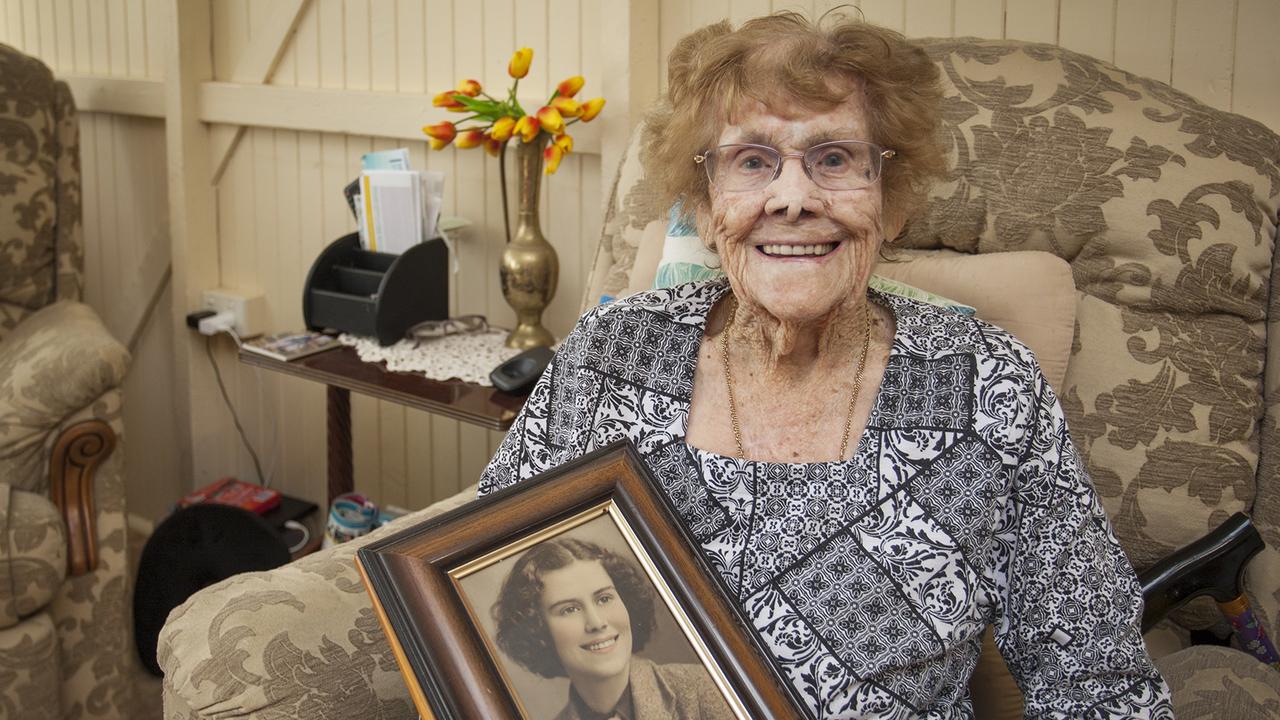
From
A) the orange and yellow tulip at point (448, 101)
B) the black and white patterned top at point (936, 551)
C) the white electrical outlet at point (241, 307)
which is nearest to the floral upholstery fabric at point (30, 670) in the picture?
the white electrical outlet at point (241, 307)

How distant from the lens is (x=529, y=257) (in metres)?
2.14

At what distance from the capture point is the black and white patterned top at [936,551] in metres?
1.05

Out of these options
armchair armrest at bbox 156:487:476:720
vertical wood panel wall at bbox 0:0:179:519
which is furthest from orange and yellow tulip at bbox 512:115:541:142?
vertical wood panel wall at bbox 0:0:179:519

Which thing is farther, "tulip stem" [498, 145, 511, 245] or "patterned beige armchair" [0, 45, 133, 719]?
"tulip stem" [498, 145, 511, 245]

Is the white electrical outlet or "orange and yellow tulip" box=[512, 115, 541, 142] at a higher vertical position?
"orange and yellow tulip" box=[512, 115, 541, 142]

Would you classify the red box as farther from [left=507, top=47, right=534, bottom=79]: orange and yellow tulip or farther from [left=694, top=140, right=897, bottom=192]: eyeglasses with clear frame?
[left=694, top=140, right=897, bottom=192]: eyeglasses with clear frame

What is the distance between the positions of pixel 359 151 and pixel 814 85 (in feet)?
5.86

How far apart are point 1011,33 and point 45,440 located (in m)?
1.82

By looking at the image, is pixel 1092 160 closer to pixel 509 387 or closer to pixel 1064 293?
pixel 1064 293

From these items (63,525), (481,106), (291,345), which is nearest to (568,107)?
(481,106)

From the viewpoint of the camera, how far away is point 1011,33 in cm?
178

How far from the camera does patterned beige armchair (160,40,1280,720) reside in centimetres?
135

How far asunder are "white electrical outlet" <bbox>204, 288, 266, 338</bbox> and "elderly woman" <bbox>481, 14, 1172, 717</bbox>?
199 centimetres

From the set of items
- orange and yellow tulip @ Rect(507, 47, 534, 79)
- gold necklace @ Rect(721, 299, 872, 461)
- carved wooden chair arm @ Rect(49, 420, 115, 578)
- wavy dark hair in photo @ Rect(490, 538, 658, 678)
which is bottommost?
carved wooden chair arm @ Rect(49, 420, 115, 578)
